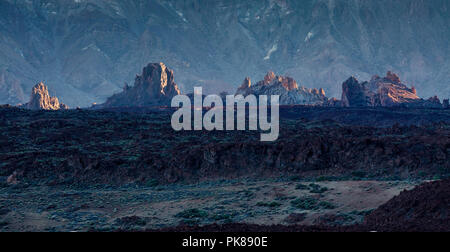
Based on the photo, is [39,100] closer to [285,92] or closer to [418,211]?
[285,92]

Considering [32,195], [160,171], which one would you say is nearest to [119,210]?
[32,195]

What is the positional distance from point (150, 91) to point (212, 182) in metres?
149

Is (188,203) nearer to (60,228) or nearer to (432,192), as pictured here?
(60,228)

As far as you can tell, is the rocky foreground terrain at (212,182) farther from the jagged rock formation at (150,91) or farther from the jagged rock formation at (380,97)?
the jagged rock formation at (150,91)

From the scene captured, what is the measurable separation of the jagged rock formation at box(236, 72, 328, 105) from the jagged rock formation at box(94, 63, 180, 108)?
28.8m

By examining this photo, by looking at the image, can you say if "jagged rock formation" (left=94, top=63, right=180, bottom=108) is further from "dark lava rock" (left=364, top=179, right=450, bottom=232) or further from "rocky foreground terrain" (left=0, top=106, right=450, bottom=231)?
"dark lava rock" (left=364, top=179, right=450, bottom=232)

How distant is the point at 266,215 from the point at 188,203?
5.58 m

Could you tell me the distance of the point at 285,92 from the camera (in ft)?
606

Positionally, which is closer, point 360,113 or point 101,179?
point 101,179

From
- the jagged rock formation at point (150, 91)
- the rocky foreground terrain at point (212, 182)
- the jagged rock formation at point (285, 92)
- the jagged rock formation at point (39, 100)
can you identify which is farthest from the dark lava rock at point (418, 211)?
the jagged rock formation at point (150, 91)

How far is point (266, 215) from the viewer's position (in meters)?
25.6

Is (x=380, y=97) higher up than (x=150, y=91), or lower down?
lower down

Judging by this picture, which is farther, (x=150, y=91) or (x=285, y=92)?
(x=285, y=92)

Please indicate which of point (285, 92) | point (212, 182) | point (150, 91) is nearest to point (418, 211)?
point (212, 182)
